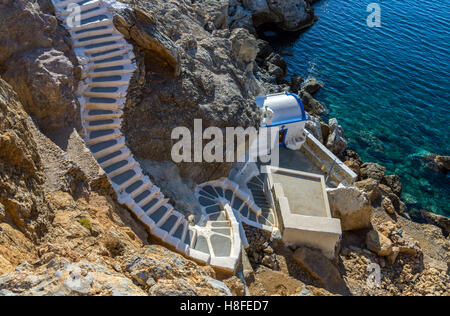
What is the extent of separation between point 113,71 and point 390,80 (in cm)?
3528

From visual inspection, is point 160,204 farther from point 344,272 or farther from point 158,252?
point 344,272

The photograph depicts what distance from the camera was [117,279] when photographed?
794cm

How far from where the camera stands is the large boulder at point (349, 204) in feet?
69.8

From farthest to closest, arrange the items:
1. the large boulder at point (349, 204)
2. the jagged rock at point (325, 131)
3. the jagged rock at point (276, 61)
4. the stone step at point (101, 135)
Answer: the jagged rock at point (276, 61) → the jagged rock at point (325, 131) → the large boulder at point (349, 204) → the stone step at point (101, 135)

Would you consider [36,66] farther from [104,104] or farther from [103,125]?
[103,125]

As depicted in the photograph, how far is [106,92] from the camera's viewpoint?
17.8 metres

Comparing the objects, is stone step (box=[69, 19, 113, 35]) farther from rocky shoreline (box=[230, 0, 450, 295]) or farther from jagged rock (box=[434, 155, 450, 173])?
jagged rock (box=[434, 155, 450, 173])

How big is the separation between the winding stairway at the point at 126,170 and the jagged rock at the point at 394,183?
1441 cm

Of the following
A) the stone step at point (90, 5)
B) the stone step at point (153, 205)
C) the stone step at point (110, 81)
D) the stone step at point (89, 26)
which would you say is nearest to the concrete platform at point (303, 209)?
the stone step at point (153, 205)

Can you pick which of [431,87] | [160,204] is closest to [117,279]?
[160,204]

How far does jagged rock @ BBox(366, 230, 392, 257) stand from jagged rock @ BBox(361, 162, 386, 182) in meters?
8.43

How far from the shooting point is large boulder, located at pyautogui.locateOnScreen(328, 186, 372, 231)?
21266 mm

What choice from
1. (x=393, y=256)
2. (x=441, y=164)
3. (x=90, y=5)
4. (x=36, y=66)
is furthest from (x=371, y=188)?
(x=36, y=66)

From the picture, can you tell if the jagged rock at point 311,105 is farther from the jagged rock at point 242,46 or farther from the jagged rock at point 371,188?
the jagged rock at point 242,46
